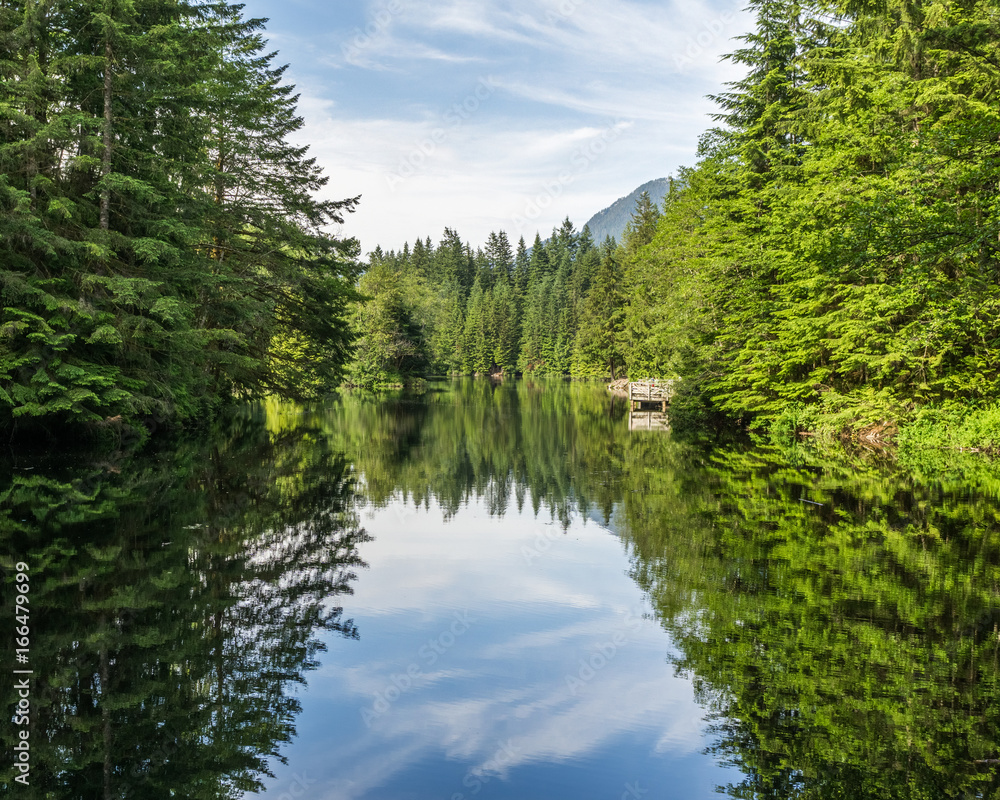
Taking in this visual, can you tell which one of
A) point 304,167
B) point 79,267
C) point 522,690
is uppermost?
point 304,167

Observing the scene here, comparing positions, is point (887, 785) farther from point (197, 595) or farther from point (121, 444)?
point (121, 444)

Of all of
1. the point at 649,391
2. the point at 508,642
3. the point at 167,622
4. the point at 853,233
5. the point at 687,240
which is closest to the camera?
the point at 167,622

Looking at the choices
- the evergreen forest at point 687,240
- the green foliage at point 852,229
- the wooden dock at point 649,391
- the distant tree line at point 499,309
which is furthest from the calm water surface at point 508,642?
the distant tree line at point 499,309

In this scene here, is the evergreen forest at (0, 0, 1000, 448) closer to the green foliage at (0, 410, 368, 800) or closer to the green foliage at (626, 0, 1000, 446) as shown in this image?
the green foliage at (626, 0, 1000, 446)

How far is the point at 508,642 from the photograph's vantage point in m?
6.24

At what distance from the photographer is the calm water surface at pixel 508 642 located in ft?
13.4

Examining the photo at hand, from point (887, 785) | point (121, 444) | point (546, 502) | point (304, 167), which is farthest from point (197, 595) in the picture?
point (304, 167)

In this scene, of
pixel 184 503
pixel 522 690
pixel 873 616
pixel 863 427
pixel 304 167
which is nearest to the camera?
pixel 522 690

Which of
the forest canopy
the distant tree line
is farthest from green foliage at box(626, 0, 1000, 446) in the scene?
the distant tree line

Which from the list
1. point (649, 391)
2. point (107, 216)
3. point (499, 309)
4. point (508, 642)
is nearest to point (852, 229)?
point (508, 642)

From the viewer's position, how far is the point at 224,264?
23.2m

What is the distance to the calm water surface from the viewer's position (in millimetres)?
4094

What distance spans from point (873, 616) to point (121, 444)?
17957 millimetres

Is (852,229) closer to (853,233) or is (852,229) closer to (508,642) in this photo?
(853,233)
